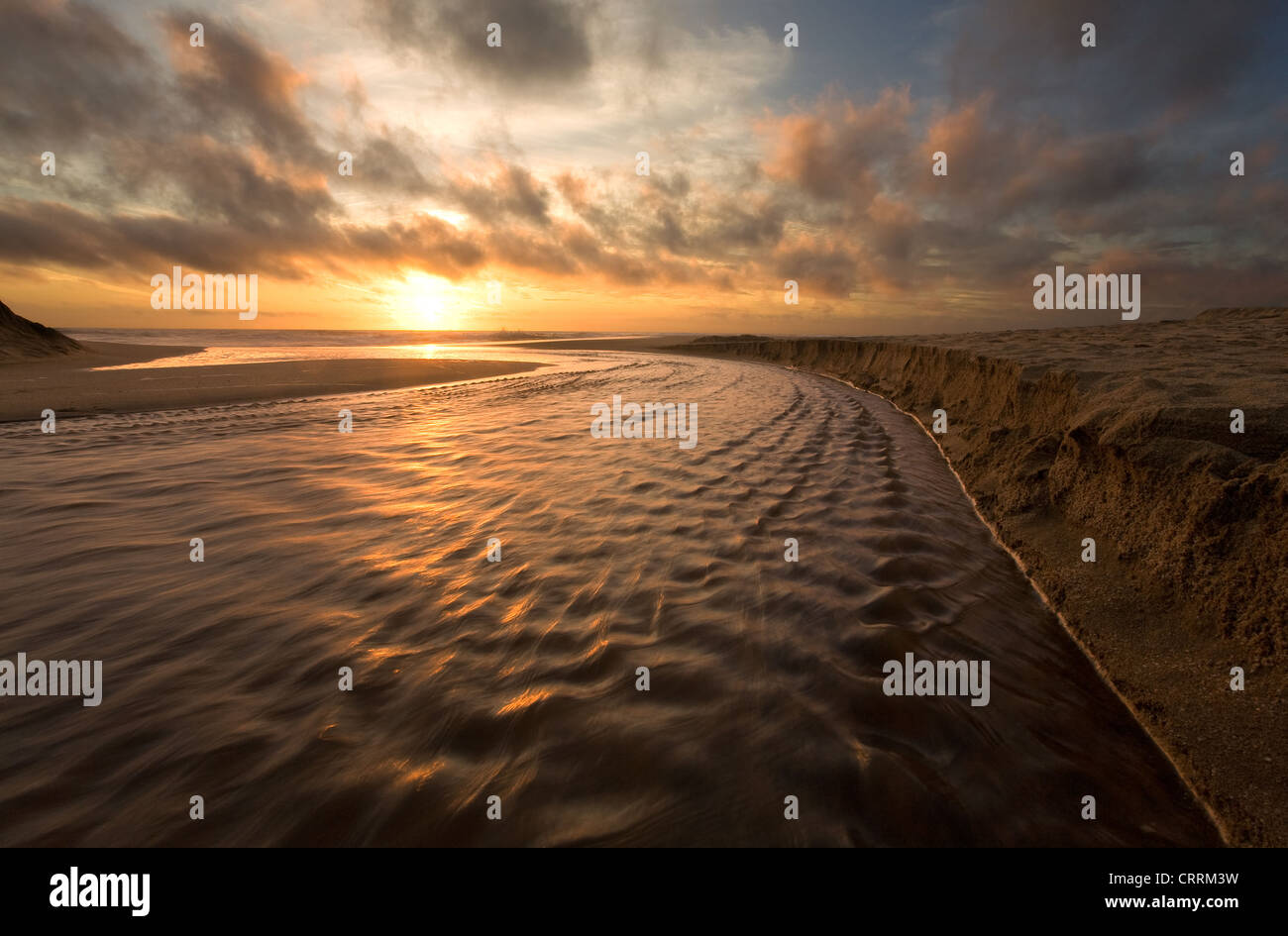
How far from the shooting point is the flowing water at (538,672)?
7.63ft

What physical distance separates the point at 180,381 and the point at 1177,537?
24878 mm

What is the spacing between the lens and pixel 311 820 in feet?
7.50

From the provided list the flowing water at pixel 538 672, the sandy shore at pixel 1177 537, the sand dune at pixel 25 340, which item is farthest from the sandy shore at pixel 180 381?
the sandy shore at pixel 1177 537

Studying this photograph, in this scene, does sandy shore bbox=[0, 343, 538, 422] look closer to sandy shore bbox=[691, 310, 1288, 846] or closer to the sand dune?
the sand dune

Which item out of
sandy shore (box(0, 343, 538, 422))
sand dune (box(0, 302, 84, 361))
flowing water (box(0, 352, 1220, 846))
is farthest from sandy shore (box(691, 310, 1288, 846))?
sand dune (box(0, 302, 84, 361))

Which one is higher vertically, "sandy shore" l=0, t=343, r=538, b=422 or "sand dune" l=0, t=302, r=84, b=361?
"sand dune" l=0, t=302, r=84, b=361

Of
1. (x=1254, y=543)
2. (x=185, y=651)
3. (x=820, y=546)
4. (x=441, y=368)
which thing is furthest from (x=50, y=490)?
(x=441, y=368)

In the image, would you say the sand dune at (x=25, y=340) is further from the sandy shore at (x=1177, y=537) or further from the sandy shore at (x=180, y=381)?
the sandy shore at (x=1177, y=537)

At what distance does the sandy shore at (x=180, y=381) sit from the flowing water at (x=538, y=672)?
7578mm

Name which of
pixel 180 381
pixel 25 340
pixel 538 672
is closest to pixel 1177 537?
pixel 538 672

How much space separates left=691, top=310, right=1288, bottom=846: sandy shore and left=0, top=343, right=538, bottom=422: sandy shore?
17.9m

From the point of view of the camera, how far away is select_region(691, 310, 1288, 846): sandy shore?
2.69 m
